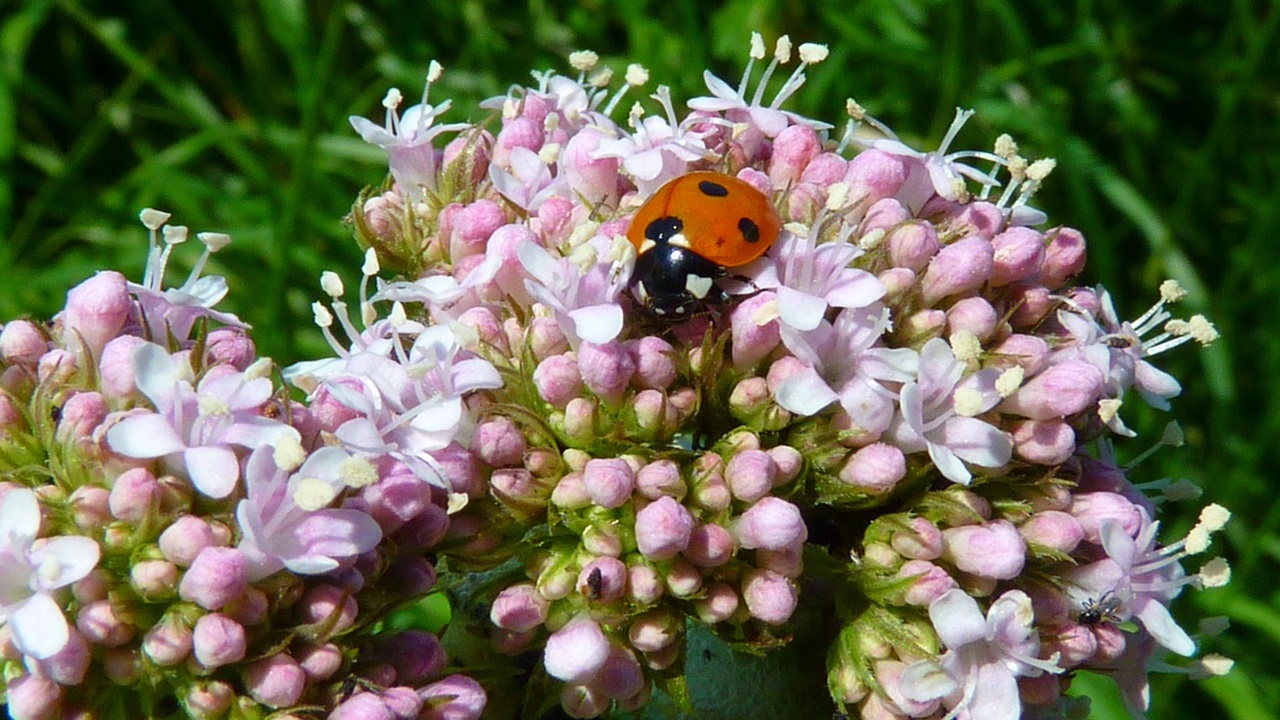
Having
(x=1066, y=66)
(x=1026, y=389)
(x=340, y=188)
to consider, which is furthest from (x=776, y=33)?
(x=1026, y=389)

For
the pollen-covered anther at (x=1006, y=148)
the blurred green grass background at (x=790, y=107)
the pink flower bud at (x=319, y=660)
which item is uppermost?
the pollen-covered anther at (x=1006, y=148)

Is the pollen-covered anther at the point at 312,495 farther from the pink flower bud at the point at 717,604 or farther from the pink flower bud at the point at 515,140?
the pink flower bud at the point at 515,140

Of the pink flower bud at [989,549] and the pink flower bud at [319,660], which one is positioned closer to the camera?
the pink flower bud at [319,660]

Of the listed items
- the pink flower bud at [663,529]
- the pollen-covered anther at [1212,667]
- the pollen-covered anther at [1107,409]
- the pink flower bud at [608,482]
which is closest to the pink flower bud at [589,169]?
the pink flower bud at [608,482]

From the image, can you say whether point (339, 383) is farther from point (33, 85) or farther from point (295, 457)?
point (33, 85)

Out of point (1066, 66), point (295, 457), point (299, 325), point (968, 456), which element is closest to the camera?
point (295, 457)

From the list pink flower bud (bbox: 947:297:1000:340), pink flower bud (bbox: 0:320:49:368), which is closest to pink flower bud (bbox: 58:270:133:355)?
pink flower bud (bbox: 0:320:49:368)

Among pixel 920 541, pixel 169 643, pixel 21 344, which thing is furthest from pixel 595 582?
pixel 21 344
